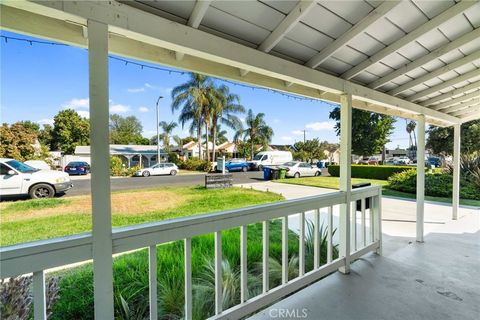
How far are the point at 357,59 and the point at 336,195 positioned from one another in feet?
4.37

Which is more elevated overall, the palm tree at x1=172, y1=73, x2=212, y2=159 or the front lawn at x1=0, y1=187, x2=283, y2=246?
the palm tree at x1=172, y1=73, x2=212, y2=159

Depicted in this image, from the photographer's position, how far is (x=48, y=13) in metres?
1.06

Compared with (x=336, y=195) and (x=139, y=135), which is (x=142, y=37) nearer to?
(x=336, y=195)

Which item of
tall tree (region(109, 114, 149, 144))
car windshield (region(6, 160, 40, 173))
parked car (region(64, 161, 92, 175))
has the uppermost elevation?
tall tree (region(109, 114, 149, 144))

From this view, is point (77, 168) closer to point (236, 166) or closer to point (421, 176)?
point (236, 166)

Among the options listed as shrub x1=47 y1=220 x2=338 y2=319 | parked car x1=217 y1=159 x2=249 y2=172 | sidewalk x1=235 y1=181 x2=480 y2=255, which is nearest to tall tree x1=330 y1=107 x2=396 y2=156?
parked car x1=217 y1=159 x2=249 y2=172

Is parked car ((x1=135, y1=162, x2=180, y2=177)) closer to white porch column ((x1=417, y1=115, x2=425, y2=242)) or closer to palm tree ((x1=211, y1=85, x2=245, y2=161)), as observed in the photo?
palm tree ((x1=211, y1=85, x2=245, y2=161))

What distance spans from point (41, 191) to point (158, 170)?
9.64 m

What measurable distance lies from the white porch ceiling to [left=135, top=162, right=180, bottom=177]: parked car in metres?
15.4

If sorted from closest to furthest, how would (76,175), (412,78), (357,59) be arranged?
(357,59)
(412,78)
(76,175)

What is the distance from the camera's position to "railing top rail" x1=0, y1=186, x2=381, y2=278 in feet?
3.50

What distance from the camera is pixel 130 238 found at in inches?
52.2

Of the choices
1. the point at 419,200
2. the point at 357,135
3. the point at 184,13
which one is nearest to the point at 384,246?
the point at 419,200

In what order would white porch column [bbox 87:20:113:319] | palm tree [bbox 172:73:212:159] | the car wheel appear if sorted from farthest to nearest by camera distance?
palm tree [bbox 172:73:212:159]
the car wheel
white porch column [bbox 87:20:113:319]
